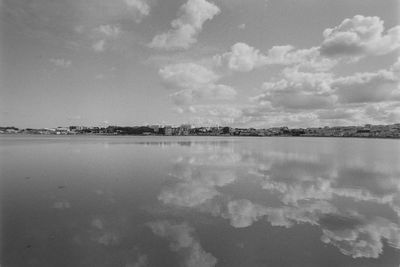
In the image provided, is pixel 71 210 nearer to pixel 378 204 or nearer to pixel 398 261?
pixel 398 261

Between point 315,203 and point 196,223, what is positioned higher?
point 196,223

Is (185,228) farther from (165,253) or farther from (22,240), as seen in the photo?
(22,240)

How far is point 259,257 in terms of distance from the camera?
7996 millimetres

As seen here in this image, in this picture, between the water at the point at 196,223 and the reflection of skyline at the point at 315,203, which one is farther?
the reflection of skyline at the point at 315,203

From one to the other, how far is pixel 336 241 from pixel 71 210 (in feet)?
36.1

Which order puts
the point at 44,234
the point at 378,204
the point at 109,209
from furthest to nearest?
the point at 378,204, the point at 109,209, the point at 44,234

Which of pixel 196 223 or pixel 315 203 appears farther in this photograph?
pixel 315 203

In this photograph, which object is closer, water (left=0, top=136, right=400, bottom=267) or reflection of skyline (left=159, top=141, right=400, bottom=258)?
water (left=0, top=136, right=400, bottom=267)

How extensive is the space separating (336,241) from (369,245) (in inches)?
41.4

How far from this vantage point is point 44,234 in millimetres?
9477

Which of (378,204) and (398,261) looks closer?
(398,261)

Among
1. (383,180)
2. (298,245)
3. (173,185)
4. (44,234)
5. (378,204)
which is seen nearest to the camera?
(298,245)

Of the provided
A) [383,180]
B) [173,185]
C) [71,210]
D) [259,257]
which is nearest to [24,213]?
[71,210]

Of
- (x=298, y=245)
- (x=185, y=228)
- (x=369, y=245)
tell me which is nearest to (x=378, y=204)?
(x=369, y=245)
